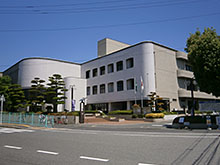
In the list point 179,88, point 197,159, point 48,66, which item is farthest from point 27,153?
point 48,66

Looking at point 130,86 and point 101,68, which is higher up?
point 101,68

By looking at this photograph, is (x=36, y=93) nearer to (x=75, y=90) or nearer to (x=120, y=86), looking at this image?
(x=75, y=90)

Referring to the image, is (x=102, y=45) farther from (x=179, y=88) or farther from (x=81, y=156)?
(x=81, y=156)

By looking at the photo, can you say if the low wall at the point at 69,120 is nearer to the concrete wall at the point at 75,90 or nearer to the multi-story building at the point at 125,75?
the multi-story building at the point at 125,75

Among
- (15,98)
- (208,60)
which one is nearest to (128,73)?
(208,60)

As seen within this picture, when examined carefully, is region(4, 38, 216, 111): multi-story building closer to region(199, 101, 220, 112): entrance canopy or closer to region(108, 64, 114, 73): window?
region(108, 64, 114, 73): window

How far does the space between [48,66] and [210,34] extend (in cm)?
3296

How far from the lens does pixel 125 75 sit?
120 feet

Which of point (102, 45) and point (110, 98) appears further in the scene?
point (102, 45)

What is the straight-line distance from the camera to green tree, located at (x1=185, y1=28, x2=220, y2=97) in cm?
1717

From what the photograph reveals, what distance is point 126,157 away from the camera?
623cm

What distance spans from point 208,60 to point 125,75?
20.2m

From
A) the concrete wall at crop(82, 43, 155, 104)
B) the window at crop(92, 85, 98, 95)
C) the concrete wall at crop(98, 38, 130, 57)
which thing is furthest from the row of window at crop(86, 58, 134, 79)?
the concrete wall at crop(98, 38, 130, 57)

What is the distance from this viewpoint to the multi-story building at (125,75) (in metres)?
33.7
